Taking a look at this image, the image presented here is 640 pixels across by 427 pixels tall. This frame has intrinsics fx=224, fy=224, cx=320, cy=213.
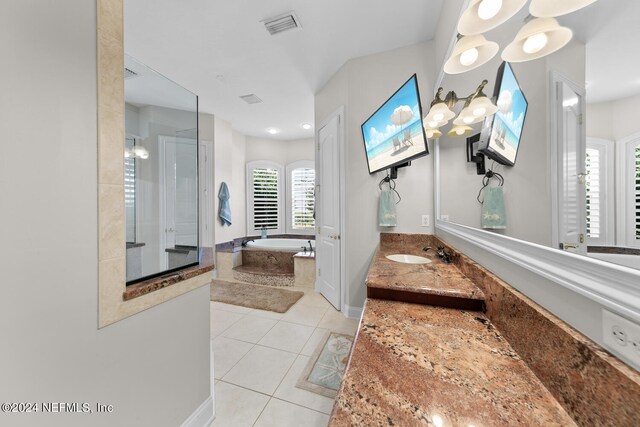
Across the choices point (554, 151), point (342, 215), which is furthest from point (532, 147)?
point (342, 215)

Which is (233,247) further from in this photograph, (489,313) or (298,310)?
(489,313)

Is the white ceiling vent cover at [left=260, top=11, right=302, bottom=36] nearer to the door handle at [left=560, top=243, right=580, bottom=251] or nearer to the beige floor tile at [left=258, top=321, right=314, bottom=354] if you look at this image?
the door handle at [left=560, top=243, right=580, bottom=251]

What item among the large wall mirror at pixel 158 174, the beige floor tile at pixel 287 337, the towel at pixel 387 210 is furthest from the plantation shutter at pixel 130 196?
the towel at pixel 387 210

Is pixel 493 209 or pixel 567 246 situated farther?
pixel 493 209

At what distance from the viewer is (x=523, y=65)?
0.73 m

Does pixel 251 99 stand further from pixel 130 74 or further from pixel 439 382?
pixel 439 382

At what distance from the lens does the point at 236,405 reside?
4.82 ft

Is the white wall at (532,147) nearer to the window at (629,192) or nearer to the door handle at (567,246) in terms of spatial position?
the door handle at (567,246)

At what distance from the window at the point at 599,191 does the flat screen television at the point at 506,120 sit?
31 cm

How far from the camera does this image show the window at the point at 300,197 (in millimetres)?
5164

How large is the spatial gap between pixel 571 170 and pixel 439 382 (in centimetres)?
64

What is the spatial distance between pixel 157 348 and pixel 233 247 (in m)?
3.36

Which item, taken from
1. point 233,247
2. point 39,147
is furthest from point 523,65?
point 233,247

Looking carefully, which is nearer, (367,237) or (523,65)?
(523,65)
